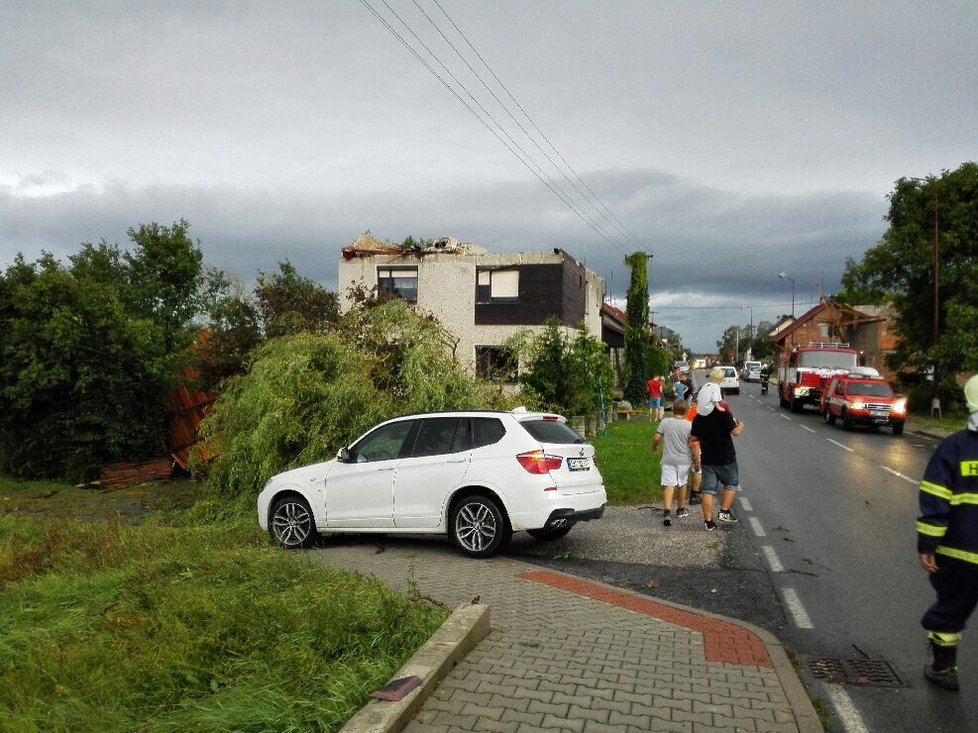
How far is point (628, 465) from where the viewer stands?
53.3 ft

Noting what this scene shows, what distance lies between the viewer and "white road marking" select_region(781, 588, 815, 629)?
6719mm

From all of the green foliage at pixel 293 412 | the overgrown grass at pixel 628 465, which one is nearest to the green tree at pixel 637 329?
the overgrown grass at pixel 628 465

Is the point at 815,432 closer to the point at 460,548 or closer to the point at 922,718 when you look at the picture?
the point at 460,548

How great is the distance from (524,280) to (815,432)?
12150 mm

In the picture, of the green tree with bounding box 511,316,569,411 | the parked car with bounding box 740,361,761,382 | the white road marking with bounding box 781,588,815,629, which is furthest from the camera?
the parked car with bounding box 740,361,761,382

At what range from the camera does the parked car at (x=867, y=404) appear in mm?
26766

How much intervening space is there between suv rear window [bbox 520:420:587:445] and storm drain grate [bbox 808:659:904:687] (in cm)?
401

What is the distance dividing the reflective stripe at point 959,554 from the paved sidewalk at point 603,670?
1.19 meters

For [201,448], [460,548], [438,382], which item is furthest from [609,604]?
[201,448]

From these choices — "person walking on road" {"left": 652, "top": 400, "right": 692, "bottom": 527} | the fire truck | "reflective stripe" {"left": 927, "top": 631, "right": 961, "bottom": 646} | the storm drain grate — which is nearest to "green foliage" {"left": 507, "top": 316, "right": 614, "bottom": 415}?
"person walking on road" {"left": 652, "top": 400, "right": 692, "bottom": 527}

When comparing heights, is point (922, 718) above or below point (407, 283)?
below

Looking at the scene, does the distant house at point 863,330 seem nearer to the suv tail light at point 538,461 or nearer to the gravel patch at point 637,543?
the gravel patch at point 637,543

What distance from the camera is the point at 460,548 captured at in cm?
927

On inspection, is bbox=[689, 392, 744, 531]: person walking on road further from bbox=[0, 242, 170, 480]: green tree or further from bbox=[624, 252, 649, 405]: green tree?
bbox=[624, 252, 649, 405]: green tree
